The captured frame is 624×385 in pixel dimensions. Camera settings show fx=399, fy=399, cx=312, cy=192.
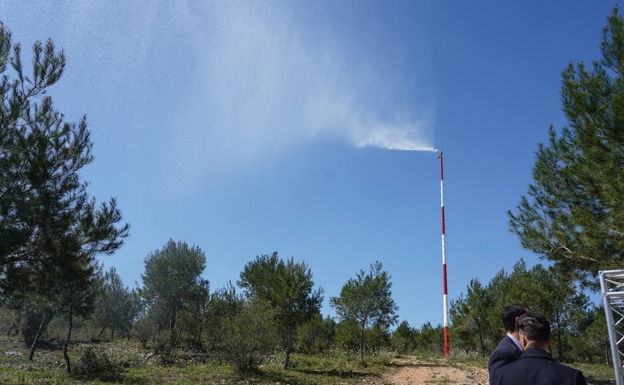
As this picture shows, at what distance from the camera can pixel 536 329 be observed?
2936 millimetres

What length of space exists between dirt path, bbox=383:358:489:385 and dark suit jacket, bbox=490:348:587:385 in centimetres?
1700

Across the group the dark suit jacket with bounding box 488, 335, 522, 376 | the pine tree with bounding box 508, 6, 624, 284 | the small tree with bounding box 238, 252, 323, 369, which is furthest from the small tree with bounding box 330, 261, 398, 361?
the dark suit jacket with bounding box 488, 335, 522, 376

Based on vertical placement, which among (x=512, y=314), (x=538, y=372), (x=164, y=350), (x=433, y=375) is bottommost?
(x=164, y=350)

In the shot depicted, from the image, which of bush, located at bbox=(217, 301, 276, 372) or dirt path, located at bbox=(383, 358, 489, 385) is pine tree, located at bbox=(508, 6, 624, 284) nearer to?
dirt path, located at bbox=(383, 358, 489, 385)

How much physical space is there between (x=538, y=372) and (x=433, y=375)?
19.3 meters

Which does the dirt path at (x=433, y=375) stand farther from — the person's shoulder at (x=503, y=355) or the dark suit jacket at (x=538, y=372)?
the dark suit jacket at (x=538, y=372)

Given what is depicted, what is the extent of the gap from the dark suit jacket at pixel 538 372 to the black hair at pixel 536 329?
0.45 ft

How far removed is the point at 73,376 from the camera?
54.0 feet

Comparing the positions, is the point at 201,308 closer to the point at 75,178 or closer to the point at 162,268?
the point at 162,268

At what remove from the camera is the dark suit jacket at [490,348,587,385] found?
255cm

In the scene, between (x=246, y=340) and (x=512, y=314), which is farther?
(x=246, y=340)

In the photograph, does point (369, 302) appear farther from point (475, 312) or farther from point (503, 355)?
point (503, 355)

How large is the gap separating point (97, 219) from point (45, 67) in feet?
14.4

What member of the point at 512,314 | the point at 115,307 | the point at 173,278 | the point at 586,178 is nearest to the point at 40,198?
the point at 512,314
